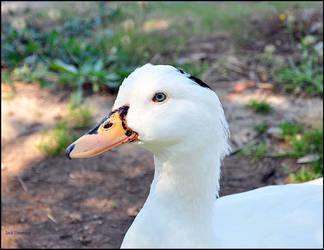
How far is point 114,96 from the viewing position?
3914mm

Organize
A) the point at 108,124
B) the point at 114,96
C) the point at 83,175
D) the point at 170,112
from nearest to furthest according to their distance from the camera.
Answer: the point at 170,112
the point at 108,124
the point at 83,175
the point at 114,96

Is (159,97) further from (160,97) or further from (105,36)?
(105,36)

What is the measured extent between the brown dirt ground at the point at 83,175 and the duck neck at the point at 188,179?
1.23m

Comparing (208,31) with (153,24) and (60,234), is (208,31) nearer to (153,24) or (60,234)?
(153,24)

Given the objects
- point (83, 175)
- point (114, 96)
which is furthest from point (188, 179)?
point (114, 96)

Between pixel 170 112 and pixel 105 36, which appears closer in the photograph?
pixel 170 112

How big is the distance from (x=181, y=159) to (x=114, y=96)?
2.43 m

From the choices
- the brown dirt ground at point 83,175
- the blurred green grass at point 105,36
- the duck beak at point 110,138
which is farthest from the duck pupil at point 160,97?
the blurred green grass at point 105,36

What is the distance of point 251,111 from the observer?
12.1ft

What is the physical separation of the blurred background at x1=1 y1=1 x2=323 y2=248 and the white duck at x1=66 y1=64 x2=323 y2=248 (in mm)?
1230

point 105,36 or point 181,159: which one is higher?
point 181,159

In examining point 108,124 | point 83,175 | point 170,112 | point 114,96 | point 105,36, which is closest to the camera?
point 170,112

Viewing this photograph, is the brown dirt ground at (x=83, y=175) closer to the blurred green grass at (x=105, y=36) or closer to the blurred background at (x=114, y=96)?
the blurred background at (x=114, y=96)

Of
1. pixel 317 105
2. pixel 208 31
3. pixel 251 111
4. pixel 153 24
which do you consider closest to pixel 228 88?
pixel 251 111
